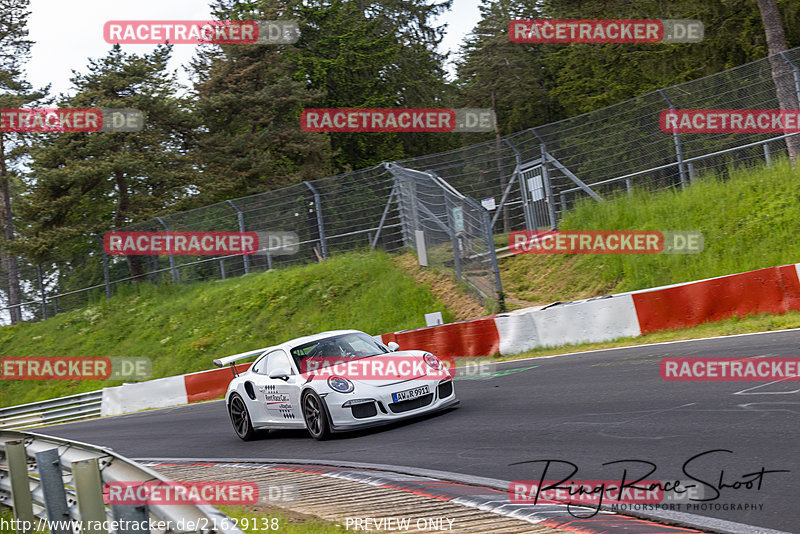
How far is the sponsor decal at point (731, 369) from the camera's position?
28.5 feet

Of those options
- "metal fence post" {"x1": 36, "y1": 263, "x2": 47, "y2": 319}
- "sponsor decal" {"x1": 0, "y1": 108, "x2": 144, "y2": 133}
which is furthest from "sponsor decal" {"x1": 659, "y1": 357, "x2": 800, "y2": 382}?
→ "metal fence post" {"x1": 36, "y1": 263, "x2": 47, "y2": 319}

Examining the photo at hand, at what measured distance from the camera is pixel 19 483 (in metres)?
6.53

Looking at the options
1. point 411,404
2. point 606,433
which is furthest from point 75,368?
point 606,433

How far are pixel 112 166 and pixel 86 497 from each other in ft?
96.3

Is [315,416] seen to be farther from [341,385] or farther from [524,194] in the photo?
[524,194]

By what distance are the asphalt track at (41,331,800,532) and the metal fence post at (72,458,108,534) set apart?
3239 mm

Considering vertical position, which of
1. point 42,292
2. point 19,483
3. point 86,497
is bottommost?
point 19,483

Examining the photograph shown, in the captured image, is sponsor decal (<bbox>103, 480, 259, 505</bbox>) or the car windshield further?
the car windshield

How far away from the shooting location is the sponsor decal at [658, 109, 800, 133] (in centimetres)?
1748

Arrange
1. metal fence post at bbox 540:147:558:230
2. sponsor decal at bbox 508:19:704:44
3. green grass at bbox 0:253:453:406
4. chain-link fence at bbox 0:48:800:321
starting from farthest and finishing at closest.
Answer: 1. sponsor decal at bbox 508:19:704:44
2. green grass at bbox 0:253:453:406
3. metal fence post at bbox 540:147:558:230
4. chain-link fence at bbox 0:48:800:321

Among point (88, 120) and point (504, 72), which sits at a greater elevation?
point (504, 72)

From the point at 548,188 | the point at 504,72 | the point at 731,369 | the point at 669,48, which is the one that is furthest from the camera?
the point at 504,72

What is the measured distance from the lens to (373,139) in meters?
50.1

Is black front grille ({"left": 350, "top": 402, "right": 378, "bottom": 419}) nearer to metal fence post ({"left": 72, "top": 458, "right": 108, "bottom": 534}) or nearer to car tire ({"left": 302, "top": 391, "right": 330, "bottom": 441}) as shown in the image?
car tire ({"left": 302, "top": 391, "right": 330, "bottom": 441})
